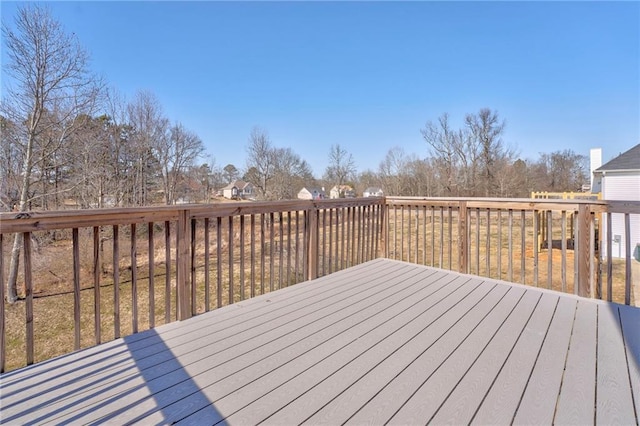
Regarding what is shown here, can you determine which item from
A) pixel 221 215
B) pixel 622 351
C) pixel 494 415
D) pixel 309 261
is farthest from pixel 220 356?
pixel 622 351

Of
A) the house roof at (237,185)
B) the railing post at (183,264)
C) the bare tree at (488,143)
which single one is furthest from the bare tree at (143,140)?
the bare tree at (488,143)

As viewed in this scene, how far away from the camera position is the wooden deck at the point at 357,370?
1338 mm

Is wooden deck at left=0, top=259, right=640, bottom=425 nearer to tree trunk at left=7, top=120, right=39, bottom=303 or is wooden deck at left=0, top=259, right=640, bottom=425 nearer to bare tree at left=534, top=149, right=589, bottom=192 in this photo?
tree trunk at left=7, top=120, right=39, bottom=303

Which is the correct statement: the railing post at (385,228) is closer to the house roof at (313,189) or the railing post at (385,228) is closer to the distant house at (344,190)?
the house roof at (313,189)

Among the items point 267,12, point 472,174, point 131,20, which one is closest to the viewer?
point 267,12

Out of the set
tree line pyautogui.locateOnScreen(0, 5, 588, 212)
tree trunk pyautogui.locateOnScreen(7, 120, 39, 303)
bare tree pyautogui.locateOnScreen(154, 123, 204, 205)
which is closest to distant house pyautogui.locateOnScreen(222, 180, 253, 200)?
tree line pyautogui.locateOnScreen(0, 5, 588, 212)

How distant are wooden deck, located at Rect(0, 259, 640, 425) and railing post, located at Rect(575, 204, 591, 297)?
0.82ft

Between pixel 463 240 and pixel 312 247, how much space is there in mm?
1839

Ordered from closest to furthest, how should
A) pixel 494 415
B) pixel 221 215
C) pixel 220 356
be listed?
pixel 494 415 → pixel 220 356 → pixel 221 215

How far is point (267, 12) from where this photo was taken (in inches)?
281

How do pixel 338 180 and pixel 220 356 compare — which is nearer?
pixel 220 356

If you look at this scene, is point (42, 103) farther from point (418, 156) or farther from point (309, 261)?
point (418, 156)

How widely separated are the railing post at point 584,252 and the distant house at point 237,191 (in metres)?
26.8

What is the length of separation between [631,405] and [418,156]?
2279 cm
